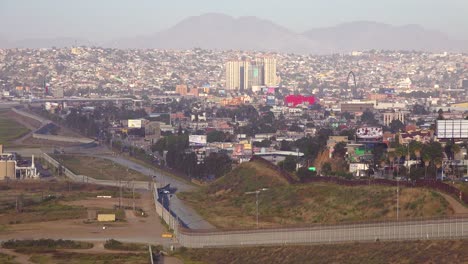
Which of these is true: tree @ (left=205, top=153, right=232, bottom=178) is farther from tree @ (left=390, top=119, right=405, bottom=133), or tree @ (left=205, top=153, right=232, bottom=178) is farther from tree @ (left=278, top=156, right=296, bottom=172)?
tree @ (left=390, top=119, right=405, bottom=133)

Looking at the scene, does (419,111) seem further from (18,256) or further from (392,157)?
(18,256)

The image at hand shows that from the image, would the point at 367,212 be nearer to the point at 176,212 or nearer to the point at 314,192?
the point at 314,192

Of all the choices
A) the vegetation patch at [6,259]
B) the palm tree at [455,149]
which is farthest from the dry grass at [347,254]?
the palm tree at [455,149]

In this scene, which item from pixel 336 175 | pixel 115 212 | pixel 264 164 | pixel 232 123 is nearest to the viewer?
pixel 115 212

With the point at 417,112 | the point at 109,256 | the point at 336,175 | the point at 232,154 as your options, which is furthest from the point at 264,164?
the point at 417,112

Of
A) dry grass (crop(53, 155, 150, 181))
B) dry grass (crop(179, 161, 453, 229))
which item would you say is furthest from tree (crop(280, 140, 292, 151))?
dry grass (crop(179, 161, 453, 229))

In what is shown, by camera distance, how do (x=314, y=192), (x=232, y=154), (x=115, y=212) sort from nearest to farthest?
(x=314, y=192) < (x=115, y=212) < (x=232, y=154)

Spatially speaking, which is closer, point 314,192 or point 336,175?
point 314,192
